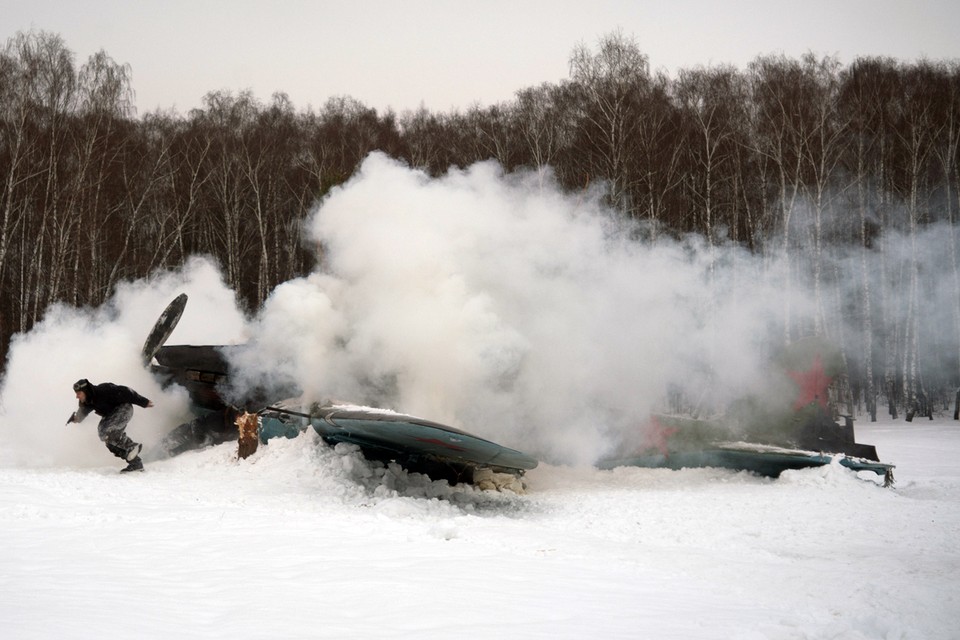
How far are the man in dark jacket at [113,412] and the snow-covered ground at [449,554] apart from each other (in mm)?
326

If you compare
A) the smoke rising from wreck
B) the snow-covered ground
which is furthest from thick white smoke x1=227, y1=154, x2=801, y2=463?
the snow-covered ground

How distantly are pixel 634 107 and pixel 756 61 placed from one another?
688 centimetres

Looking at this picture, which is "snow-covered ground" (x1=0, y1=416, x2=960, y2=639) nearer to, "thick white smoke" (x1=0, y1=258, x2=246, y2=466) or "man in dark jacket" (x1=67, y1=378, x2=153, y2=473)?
"man in dark jacket" (x1=67, y1=378, x2=153, y2=473)

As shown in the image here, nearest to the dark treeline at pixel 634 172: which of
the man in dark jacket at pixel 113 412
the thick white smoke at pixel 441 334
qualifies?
the thick white smoke at pixel 441 334

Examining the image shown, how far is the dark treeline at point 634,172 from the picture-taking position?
2477 cm

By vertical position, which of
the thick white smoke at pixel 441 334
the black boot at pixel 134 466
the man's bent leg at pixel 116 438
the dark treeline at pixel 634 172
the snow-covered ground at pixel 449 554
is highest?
the dark treeline at pixel 634 172

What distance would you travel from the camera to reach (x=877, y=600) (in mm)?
4656

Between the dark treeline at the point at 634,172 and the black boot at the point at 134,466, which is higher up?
the dark treeline at the point at 634,172

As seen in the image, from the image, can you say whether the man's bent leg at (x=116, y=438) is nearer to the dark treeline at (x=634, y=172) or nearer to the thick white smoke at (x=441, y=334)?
the thick white smoke at (x=441, y=334)

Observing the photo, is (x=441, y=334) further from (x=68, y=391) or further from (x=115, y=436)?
(x=68, y=391)

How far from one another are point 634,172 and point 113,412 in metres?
19.7

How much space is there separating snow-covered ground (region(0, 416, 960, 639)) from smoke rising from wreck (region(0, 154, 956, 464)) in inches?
43.7

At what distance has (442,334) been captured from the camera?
9.67 metres

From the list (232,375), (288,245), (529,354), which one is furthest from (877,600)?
(288,245)
